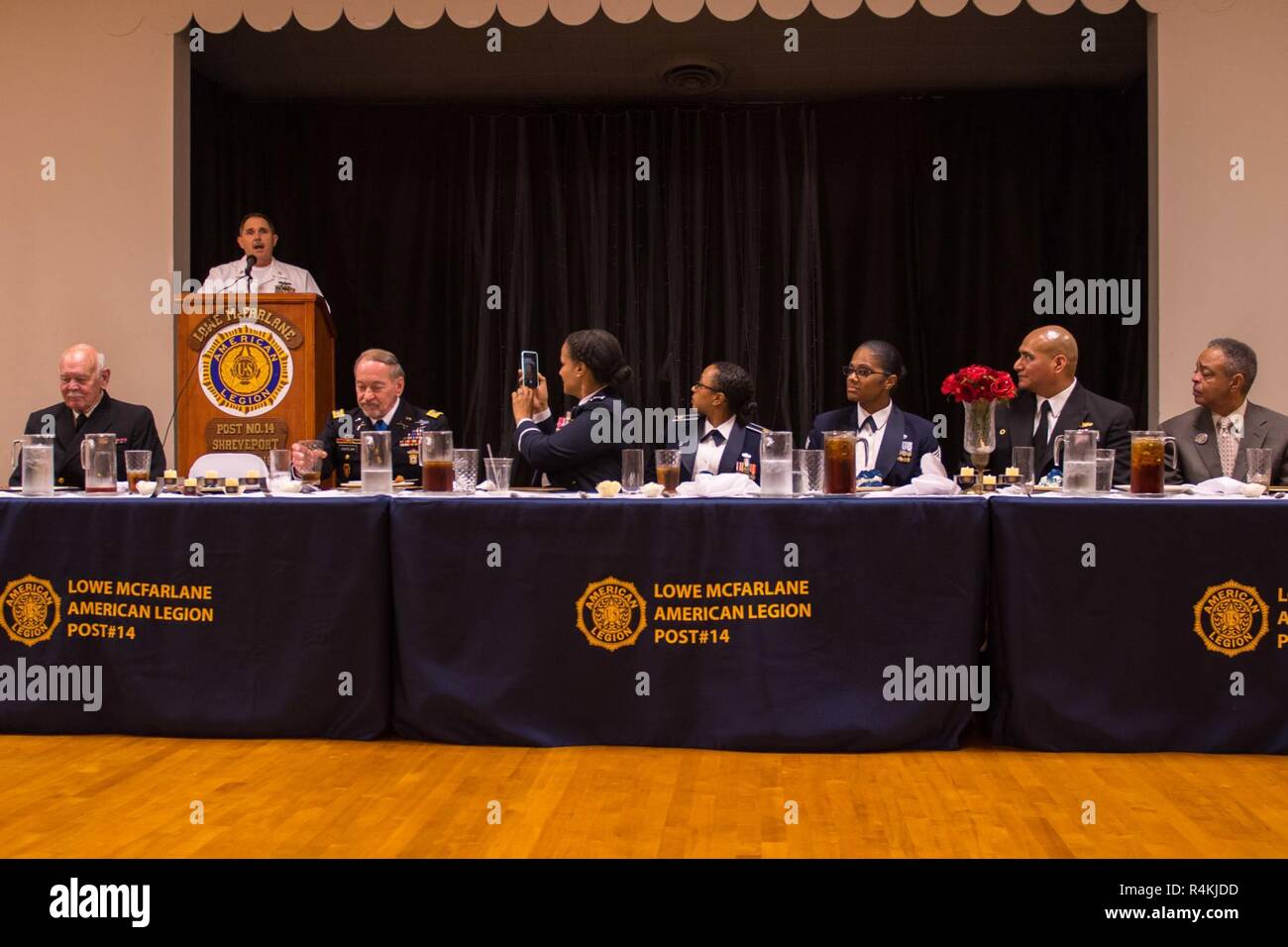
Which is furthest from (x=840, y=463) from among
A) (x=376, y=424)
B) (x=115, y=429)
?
(x=115, y=429)

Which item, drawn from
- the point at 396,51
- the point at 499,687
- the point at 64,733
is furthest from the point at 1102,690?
the point at 396,51

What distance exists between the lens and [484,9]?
5066 mm

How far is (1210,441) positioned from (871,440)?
1216 millimetres

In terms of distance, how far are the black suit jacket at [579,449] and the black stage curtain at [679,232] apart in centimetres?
317

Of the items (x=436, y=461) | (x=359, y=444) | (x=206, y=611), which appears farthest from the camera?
(x=359, y=444)

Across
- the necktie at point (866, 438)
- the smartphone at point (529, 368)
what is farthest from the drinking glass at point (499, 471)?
the necktie at point (866, 438)

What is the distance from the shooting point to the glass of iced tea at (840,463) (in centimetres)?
311

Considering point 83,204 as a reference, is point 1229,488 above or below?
below

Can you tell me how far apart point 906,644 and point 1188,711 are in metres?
0.73

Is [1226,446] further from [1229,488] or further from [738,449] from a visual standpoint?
[738,449]

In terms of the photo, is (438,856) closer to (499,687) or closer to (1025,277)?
(499,687)

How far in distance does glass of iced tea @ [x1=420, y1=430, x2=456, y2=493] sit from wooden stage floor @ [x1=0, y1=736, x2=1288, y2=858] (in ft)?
2.33

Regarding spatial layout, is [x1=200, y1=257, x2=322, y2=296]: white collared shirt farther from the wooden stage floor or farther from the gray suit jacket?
the gray suit jacket

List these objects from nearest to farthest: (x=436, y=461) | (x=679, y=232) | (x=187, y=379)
→ 1. (x=436, y=461)
2. (x=187, y=379)
3. (x=679, y=232)
